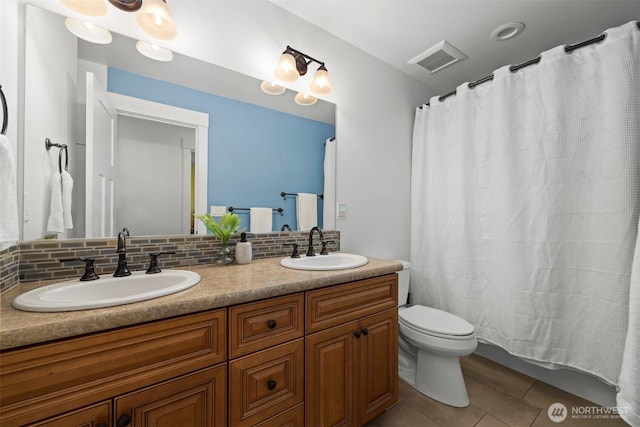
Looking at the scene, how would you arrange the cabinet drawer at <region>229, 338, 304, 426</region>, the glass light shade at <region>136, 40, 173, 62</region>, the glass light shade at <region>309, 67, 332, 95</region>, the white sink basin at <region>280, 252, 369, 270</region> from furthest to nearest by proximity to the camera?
the glass light shade at <region>309, 67, 332, 95</region> → the white sink basin at <region>280, 252, 369, 270</region> → the glass light shade at <region>136, 40, 173, 62</region> → the cabinet drawer at <region>229, 338, 304, 426</region>

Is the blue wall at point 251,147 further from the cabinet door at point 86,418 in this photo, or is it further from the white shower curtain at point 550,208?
the white shower curtain at point 550,208

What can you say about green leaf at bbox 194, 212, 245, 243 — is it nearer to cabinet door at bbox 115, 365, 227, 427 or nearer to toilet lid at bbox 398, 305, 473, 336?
cabinet door at bbox 115, 365, 227, 427

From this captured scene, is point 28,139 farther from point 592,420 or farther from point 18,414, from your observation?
point 592,420

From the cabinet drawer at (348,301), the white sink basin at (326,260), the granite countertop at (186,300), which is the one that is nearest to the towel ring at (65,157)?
the granite countertop at (186,300)

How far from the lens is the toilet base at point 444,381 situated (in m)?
1.52

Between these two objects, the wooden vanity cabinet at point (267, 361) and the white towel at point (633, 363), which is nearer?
the wooden vanity cabinet at point (267, 361)

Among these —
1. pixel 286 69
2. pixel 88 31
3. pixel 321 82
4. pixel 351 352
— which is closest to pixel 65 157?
pixel 88 31

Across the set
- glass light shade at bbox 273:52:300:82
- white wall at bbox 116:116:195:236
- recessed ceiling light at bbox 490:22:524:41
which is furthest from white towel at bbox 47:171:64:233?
recessed ceiling light at bbox 490:22:524:41

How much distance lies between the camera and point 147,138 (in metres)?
1.26

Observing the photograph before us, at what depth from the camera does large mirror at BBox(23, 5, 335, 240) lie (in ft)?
3.35

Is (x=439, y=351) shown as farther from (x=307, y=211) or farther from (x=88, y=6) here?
(x=88, y=6)

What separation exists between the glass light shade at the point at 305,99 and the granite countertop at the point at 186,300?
1125 mm

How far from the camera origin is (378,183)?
2.12m

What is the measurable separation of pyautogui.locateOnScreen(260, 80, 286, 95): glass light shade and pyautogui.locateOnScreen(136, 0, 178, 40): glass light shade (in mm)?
502
